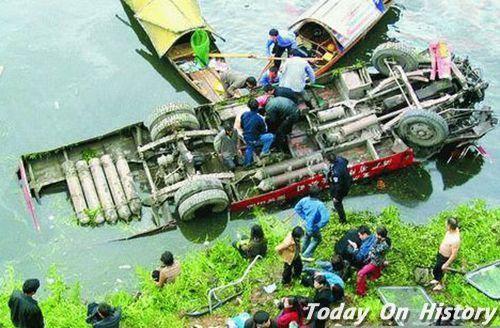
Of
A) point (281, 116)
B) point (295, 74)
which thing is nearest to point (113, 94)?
point (295, 74)

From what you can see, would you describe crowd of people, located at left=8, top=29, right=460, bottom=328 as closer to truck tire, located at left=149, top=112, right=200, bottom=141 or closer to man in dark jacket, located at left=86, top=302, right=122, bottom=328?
man in dark jacket, located at left=86, top=302, right=122, bottom=328

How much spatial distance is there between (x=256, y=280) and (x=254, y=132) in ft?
10.1

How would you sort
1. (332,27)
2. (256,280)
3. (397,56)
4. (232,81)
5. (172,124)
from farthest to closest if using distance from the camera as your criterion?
(332,27) < (232,81) < (397,56) < (172,124) < (256,280)

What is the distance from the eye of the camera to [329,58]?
1554cm

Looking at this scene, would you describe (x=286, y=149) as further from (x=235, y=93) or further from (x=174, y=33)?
(x=174, y=33)

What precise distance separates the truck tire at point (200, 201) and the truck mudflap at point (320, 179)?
0.39 meters

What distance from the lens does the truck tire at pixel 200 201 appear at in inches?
452

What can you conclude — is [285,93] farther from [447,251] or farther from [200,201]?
[447,251]

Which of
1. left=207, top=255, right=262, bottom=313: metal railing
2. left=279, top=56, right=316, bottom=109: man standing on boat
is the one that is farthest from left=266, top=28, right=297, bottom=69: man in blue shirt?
left=207, top=255, right=262, bottom=313: metal railing

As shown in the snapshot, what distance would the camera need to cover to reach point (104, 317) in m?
8.84

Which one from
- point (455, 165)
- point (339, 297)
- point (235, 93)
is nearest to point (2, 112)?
point (235, 93)

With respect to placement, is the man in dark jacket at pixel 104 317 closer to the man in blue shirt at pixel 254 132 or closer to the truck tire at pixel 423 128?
the man in blue shirt at pixel 254 132

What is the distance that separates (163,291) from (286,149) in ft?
14.2

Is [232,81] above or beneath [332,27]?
beneath
